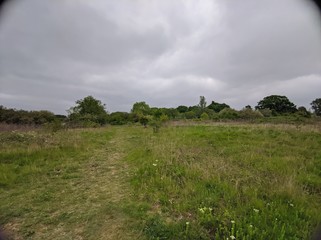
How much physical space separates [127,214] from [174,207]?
0.85 metres

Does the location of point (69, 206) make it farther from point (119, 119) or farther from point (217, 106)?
point (217, 106)

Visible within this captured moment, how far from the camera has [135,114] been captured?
45531 millimetres

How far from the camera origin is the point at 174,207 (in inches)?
153

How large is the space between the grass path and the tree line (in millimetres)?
10224

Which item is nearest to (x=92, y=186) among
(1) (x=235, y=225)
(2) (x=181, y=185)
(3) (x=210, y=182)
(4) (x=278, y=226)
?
(2) (x=181, y=185)

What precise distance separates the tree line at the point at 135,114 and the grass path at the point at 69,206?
1022cm

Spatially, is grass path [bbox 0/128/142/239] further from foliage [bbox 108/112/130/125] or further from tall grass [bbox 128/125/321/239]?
foliage [bbox 108/112/130/125]

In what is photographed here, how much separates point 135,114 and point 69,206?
137 feet

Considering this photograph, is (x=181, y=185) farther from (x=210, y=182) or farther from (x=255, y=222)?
(x=255, y=222)

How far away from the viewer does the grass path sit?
3.29 m

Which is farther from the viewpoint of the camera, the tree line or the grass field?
the tree line

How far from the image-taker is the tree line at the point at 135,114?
2641 cm

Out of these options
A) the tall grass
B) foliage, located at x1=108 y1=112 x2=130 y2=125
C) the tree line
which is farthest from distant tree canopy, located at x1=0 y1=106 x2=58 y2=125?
the tall grass

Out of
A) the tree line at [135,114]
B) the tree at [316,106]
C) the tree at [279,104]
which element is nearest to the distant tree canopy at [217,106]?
the tree line at [135,114]
